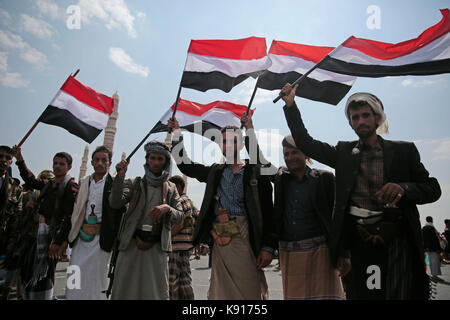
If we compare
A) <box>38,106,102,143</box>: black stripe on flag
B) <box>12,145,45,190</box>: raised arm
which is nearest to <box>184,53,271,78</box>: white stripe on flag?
<box>38,106,102,143</box>: black stripe on flag

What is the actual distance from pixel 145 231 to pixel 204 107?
290 cm

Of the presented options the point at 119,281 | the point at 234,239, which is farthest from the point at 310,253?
the point at 119,281

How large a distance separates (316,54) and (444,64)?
5.72 ft

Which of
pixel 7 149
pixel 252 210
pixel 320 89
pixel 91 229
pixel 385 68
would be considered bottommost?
pixel 91 229

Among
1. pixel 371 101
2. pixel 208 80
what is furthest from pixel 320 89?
pixel 371 101

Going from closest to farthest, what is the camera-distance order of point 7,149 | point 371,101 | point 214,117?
point 371,101 < point 7,149 < point 214,117

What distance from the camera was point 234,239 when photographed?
264cm

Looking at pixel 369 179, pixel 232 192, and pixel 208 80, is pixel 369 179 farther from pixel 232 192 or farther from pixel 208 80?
pixel 208 80

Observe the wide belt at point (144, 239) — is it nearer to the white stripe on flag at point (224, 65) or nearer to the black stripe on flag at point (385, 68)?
the white stripe on flag at point (224, 65)

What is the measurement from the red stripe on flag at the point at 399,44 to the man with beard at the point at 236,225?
156 centimetres

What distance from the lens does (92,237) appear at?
3.40 m

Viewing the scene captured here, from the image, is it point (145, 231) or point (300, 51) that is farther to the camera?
point (300, 51)

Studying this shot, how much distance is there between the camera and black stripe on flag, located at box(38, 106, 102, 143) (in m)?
4.56

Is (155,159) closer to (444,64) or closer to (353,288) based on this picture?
(353,288)
